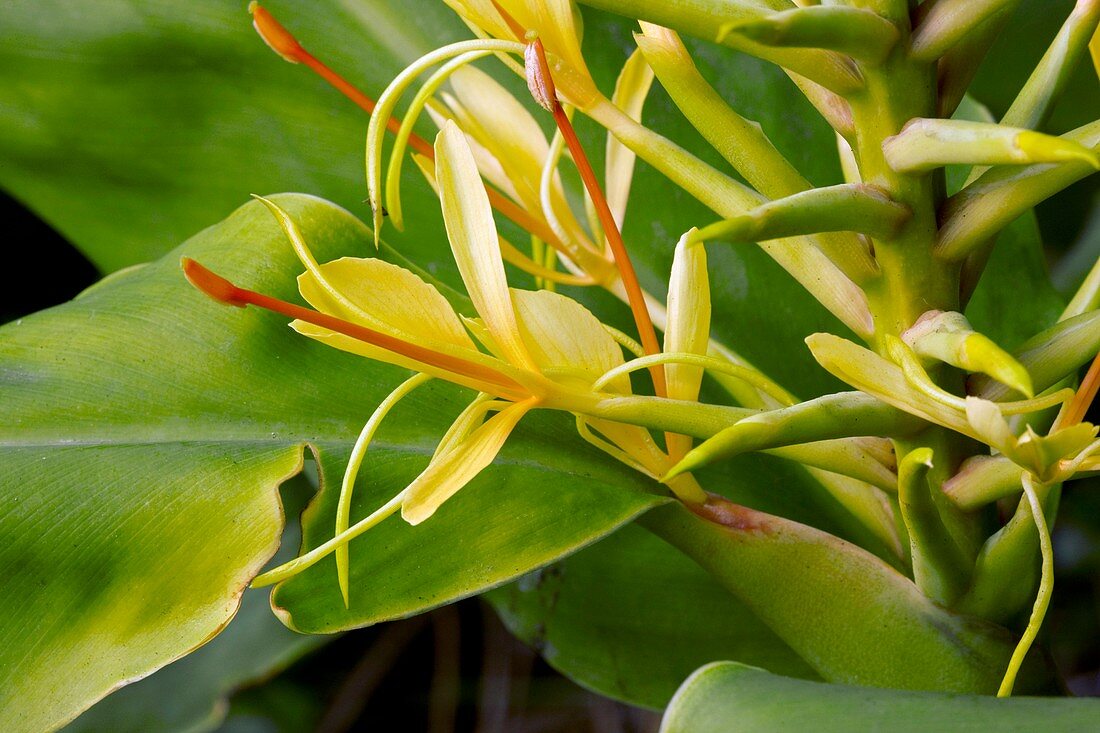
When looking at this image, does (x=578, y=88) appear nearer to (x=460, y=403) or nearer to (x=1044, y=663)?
(x=460, y=403)

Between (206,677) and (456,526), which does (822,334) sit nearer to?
(456,526)

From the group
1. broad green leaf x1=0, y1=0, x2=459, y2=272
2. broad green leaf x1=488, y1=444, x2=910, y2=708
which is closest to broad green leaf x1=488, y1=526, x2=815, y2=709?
broad green leaf x1=488, y1=444, x2=910, y2=708

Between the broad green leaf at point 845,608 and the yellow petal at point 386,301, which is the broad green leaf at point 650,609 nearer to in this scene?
the broad green leaf at point 845,608

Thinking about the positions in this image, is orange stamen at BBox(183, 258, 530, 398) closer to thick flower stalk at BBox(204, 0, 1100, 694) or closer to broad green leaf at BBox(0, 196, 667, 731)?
thick flower stalk at BBox(204, 0, 1100, 694)

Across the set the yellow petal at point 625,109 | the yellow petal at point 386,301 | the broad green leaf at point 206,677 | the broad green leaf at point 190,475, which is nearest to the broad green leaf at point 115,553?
the broad green leaf at point 190,475

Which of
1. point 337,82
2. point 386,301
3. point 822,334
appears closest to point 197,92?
point 337,82

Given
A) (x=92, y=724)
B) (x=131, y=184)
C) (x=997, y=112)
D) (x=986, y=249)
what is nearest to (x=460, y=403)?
(x=986, y=249)

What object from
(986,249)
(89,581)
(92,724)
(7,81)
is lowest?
(92,724)
